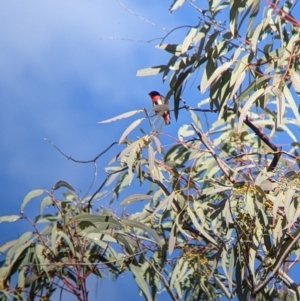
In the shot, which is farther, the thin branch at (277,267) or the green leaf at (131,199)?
the green leaf at (131,199)

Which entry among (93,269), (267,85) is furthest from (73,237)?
(267,85)

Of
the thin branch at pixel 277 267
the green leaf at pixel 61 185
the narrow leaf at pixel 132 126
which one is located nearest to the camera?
the thin branch at pixel 277 267

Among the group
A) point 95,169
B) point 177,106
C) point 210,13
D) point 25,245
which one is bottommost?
point 25,245

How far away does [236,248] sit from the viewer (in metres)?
1.82

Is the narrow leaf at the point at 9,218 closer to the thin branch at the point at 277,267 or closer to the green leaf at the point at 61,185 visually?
the green leaf at the point at 61,185

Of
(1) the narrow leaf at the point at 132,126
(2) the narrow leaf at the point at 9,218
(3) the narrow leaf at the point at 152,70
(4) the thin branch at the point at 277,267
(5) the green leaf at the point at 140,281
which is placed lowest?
(4) the thin branch at the point at 277,267

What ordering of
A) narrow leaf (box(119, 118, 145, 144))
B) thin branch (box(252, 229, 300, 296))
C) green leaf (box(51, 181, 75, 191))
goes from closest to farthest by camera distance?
thin branch (box(252, 229, 300, 296)) < narrow leaf (box(119, 118, 145, 144)) < green leaf (box(51, 181, 75, 191))

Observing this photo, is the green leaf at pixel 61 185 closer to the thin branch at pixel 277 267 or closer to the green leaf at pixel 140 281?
the green leaf at pixel 140 281

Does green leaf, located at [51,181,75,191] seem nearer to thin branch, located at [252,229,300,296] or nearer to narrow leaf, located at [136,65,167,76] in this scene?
narrow leaf, located at [136,65,167,76]

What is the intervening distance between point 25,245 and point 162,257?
0.44m

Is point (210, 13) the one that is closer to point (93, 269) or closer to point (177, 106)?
point (177, 106)

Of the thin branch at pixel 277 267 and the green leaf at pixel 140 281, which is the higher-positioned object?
the green leaf at pixel 140 281

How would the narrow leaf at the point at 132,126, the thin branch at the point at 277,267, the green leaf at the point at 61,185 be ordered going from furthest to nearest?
the green leaf at the point at 61,185
the narrow leaf at the point at 132,126
the thin branch at the point at 277,267

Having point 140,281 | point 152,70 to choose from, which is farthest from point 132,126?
point 140,281
